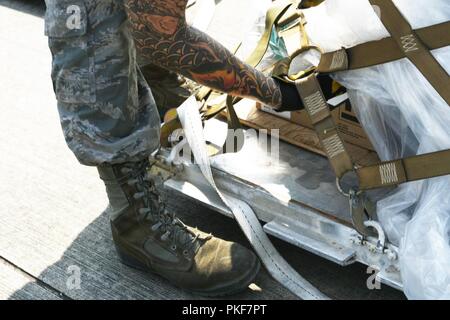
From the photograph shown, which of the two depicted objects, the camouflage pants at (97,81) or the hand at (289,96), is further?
the hand at (289,96)

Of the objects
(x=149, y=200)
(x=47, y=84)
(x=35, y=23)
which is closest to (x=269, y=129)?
(x=149, y=200)

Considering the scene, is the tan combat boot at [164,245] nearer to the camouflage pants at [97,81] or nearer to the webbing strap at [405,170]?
the camouflage pants at [97,81]

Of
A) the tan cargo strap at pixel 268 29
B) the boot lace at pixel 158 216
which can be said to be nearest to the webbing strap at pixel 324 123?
the tan cargo strap at pixel 268 29

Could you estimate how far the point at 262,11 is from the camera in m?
2.76

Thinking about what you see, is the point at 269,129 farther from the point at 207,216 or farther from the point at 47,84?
the point at 47,84

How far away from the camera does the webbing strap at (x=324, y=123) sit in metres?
2.19

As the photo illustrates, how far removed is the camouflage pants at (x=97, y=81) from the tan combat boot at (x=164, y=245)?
0.09 m

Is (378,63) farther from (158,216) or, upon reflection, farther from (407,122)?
(158,216)

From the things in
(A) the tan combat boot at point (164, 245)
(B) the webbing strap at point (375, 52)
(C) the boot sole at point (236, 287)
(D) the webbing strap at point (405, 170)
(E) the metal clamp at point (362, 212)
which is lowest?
(C) the boot sole at point (236, 287)

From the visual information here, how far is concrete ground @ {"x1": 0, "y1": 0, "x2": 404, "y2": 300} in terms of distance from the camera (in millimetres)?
2250

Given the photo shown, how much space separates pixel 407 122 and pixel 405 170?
0.16 m

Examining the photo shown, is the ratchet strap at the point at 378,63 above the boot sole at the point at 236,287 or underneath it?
above

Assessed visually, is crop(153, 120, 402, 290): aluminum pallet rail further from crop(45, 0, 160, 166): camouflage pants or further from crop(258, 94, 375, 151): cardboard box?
crop(45, 0, 160, 166): camouflage pants
